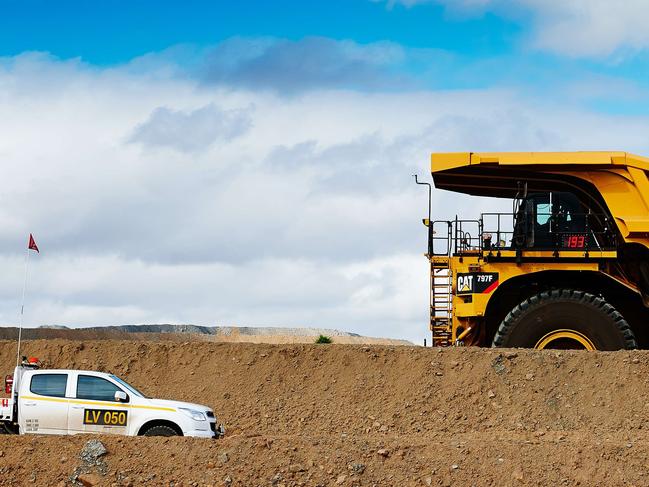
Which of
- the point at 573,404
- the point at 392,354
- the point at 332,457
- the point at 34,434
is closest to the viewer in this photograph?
the point at 332,457

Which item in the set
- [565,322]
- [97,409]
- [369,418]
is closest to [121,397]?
[97,409]

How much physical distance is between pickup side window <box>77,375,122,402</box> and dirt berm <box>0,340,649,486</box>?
68.6 inches

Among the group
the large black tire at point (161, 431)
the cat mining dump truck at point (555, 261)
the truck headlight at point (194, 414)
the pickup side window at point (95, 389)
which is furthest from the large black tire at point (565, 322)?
the pickup side window at point (95, 389)

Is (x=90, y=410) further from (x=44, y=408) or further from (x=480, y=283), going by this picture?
(x=480, y=283)

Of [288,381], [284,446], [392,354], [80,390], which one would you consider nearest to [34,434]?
[80,390]

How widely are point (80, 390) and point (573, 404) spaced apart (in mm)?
9816

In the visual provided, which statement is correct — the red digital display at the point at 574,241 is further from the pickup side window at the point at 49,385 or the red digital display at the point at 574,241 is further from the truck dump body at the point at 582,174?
the pickup side window at the point at 49,385

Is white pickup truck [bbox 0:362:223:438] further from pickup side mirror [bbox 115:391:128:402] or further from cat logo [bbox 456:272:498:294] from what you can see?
cat logo [bbox 456:272:498:294]

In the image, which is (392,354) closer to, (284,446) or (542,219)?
(542,219)

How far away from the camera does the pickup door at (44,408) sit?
56.1ft

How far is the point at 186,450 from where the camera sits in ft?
49.5

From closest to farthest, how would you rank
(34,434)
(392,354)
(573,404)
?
(34,434)
(573,404)
(392,354)

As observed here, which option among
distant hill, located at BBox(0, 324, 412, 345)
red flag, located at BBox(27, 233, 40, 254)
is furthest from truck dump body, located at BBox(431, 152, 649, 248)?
distant hill, located at BBox(0, 324, 412, 345)

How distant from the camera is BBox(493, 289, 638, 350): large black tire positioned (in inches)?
883
